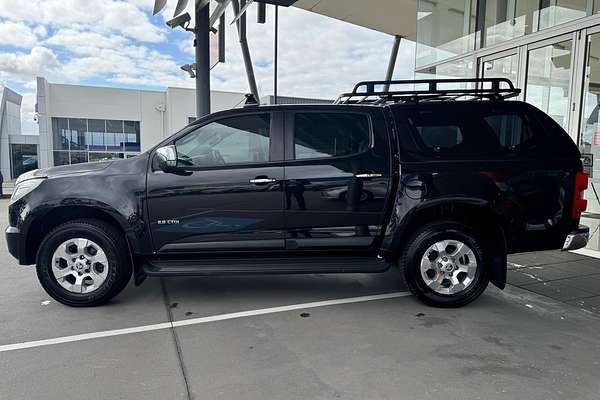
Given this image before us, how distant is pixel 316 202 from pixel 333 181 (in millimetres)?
264

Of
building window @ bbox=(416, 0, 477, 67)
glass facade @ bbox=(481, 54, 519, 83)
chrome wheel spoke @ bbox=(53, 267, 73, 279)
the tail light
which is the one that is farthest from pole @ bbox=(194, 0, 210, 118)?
the tail light

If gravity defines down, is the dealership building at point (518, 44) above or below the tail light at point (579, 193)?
above

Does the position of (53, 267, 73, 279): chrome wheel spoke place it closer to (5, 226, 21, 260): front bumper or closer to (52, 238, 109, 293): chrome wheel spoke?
(52, 238, 109, 293): chrome wheel spoke

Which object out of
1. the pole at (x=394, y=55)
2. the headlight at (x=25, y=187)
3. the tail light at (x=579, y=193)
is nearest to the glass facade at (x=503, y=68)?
the tail light at (x=579, y=193)

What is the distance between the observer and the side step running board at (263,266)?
4.40 m

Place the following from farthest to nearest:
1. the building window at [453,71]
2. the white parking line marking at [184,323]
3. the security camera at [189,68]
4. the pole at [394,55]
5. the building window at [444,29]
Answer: the pole at [394,55] → the security camera at [189,68] → the building window at [444,29] → the building window at [453,71] → the white parking line marking at [184,323]

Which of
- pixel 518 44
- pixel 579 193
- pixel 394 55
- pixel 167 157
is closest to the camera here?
pixel 167 157

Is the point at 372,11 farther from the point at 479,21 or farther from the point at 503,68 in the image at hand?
the point at 503,68

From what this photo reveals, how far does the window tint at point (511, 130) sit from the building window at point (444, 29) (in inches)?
248

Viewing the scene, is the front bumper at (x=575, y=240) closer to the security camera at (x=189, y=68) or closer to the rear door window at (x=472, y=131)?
the rear door window at (x=472, y=131)

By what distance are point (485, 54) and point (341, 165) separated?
6.90m

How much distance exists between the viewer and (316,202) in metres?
4.51

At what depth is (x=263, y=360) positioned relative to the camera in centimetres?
342

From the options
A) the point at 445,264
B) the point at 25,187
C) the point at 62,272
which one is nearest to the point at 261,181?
the point at 445,264
